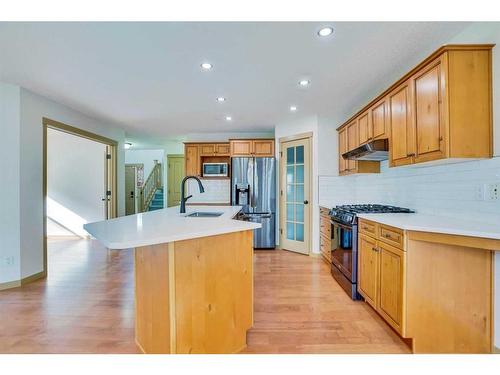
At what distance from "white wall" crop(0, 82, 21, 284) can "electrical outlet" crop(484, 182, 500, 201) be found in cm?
461

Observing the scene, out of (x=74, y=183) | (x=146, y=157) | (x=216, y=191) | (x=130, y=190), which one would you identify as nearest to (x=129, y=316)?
(x=216, y=191)

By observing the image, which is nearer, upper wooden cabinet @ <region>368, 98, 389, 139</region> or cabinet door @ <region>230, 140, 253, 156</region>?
upper wooden cabinet @ <region>368, 98, 389, 139</region>

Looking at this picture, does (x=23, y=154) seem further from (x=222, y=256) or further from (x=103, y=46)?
(x=222, y=256)

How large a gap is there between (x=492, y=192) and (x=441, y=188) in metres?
0.48

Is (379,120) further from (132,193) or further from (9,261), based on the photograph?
(132,193)

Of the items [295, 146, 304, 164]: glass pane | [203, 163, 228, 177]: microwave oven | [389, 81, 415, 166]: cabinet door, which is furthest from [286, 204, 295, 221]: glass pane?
[389, 81, 415, 166]: cabinet door

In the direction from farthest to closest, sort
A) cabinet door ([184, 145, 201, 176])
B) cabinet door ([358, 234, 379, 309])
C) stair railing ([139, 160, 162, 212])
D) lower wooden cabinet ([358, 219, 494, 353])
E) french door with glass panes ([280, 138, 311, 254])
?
stair railing ([139, 160, 162, 212])
cabinet door ([184, 145, 201, 176])
french door with glass panes ([280, 138, 311, 254])
cabinet door ([358, 234, 379, 309])
lower wooden cabinet ([358, 219, 494, 353])

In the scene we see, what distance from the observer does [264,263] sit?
3736 mm

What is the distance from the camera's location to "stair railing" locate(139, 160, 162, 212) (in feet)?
28.1

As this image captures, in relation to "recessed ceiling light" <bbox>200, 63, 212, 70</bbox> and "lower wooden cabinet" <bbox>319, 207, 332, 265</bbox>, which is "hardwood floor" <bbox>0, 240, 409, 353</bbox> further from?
"recessed ceiling light" <bbox>200, 63, 212, 70</bbox>

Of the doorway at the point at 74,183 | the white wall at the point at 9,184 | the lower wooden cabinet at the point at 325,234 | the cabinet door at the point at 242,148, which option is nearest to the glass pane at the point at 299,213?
the lower wooden cabinet at the point at 325,234

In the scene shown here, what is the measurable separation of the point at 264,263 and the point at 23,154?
3.45 meters

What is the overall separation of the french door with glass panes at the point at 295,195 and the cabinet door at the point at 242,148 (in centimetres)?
67
